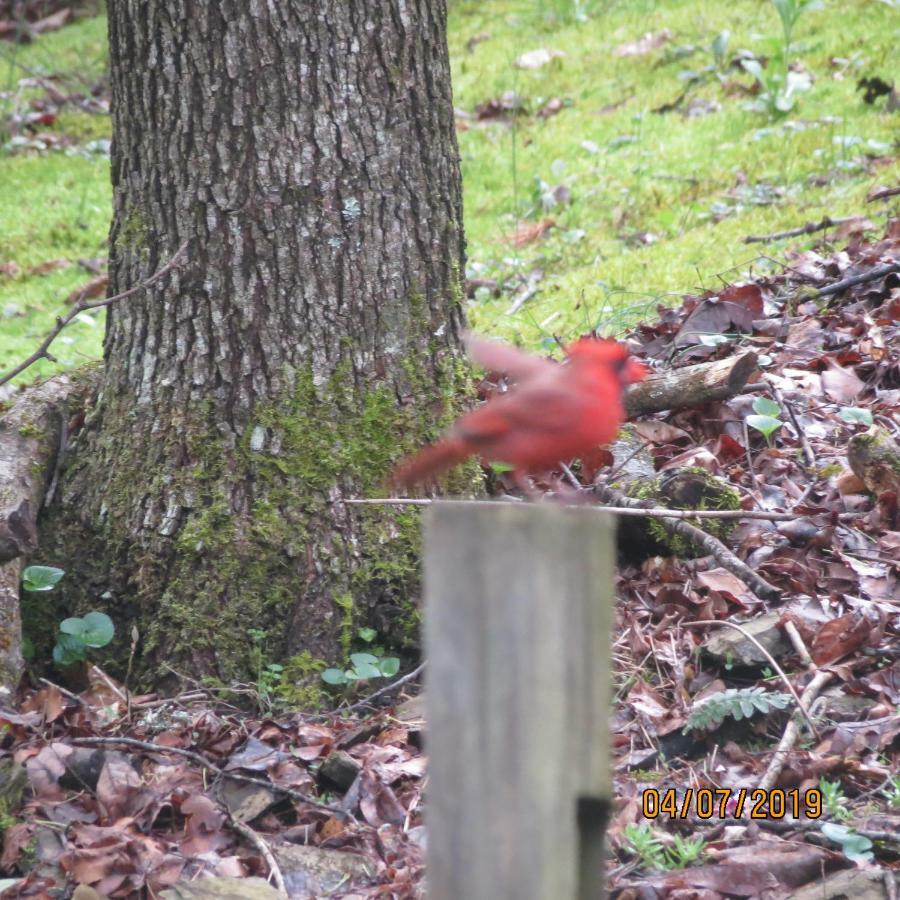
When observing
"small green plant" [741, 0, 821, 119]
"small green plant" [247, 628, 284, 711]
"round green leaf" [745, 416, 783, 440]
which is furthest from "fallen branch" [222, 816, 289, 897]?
Result: "small green plant" [741, 0, 821, 119]

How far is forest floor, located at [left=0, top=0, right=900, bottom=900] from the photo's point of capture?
225cm

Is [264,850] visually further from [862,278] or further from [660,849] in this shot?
[862,278]

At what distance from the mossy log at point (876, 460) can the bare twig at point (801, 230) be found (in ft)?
7.58

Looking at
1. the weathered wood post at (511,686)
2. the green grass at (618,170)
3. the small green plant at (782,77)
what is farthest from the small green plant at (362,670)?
the small green plant at (782,77)

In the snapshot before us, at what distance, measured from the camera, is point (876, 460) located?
10.3 feet

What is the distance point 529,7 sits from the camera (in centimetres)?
1098

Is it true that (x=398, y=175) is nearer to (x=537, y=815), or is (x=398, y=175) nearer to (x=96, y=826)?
(x=96, y=826)

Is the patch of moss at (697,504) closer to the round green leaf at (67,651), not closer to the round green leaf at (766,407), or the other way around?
the round green leaf at (766,407)

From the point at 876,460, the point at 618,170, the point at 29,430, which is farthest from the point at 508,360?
the point at 618,170

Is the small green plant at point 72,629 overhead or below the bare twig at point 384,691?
overhead

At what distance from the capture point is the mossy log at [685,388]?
348 centimetres

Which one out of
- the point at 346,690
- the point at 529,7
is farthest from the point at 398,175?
the point at 529,7

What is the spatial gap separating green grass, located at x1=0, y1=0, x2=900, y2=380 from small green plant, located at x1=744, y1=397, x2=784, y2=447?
1128mm

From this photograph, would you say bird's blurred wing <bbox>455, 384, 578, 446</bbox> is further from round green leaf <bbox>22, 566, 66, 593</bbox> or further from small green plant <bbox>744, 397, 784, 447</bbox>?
small green plant <bbox>744, 397, 784, 447</bbox>
